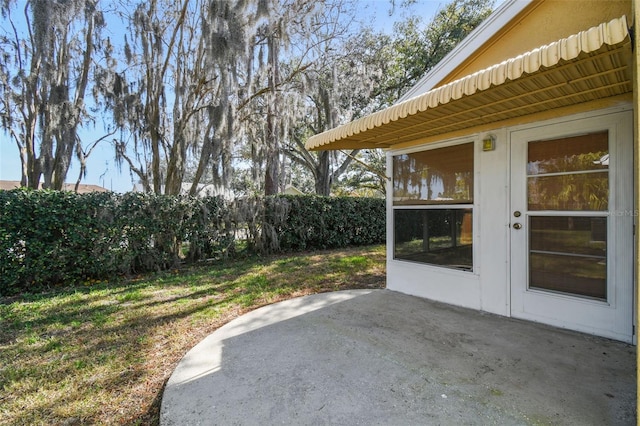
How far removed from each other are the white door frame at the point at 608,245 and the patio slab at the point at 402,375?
152 millimetres

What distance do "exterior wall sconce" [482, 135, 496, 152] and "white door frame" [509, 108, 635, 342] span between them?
220 millimetres

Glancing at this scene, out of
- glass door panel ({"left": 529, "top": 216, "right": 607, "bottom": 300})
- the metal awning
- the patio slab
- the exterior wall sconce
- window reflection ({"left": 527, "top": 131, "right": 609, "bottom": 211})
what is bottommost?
the patio slab

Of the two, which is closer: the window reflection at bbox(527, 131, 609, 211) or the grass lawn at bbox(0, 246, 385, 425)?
the grass lawn at bbox(0, 246, 385, 425)

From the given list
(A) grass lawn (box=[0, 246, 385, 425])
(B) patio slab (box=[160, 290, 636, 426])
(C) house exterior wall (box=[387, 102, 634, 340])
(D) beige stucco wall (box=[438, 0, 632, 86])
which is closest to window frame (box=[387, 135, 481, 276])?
(C) house exterior wall (box=[387, 102, 634, 340])

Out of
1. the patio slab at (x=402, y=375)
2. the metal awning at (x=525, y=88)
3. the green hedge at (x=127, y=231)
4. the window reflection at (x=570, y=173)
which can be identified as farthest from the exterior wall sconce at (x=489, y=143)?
the green hedge at (x=127, y=231)

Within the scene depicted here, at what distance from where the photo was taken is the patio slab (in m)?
1.83

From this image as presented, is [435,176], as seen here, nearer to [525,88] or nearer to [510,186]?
[510,186]

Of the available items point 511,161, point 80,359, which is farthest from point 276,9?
point 80,359

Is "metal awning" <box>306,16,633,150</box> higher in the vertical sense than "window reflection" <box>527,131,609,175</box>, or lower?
higher

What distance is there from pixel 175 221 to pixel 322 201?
13.1 ft

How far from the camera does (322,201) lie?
29.1ft

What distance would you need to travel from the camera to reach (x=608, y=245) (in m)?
2.73

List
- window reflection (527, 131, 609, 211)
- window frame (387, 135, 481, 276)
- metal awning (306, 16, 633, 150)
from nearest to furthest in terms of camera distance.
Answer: metal awning (306, 16, 633, 150)
window reflection (527, 131, 609, 211)
window frame (387, 135, 481, 276)

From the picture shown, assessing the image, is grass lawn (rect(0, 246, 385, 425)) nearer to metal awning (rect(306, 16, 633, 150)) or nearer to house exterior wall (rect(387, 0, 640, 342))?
house exterior wall (rect(387, 0, 640, 342))
